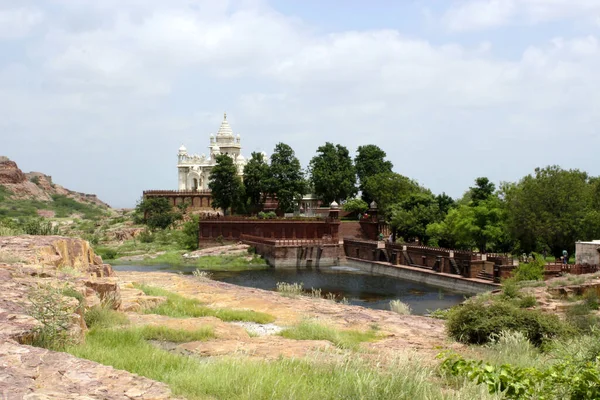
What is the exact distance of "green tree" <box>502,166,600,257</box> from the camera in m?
37.3

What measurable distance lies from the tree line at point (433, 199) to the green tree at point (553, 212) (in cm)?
6

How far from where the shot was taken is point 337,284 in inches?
1636

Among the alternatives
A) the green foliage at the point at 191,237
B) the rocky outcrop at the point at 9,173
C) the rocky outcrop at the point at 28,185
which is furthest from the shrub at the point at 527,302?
the rocky outcrop at the point at 9,173

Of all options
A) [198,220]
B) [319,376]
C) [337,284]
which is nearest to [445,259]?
[337,284]

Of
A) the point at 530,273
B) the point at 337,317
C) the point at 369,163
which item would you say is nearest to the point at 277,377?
the point at 337,317

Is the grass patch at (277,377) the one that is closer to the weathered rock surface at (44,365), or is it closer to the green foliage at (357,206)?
the weathered rock surface at (44,365)

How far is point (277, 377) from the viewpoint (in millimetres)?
6488

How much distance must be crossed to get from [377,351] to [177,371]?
389 cm

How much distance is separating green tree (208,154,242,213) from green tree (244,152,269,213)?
5.70 feet

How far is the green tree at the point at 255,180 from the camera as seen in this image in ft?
219

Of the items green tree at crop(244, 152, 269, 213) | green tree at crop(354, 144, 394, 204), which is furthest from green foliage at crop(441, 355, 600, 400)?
green tree at crop(354, 144, 394, 204)

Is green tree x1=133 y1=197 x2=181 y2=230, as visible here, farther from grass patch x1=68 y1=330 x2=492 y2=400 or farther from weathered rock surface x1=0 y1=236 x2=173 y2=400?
grass patch x1=68 y1=330 x2=492 y2=400

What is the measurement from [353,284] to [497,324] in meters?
29.0

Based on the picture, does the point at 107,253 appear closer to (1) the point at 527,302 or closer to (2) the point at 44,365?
(1) the point at 527,302
